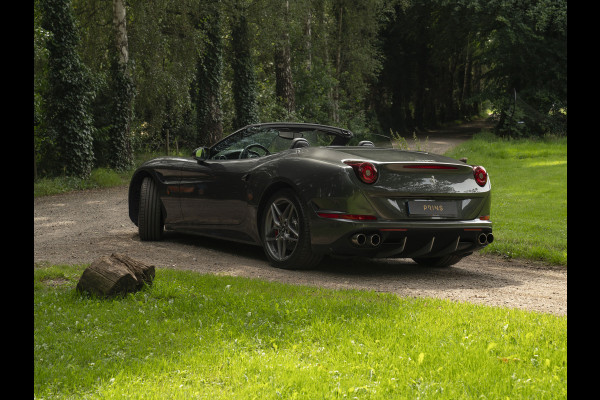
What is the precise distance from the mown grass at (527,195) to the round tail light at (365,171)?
10.9 ft

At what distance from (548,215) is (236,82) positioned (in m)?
17.9

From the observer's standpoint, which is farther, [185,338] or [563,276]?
[563,276]

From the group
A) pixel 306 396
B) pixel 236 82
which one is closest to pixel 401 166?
pixel 306 396

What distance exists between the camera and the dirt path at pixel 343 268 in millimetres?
6273

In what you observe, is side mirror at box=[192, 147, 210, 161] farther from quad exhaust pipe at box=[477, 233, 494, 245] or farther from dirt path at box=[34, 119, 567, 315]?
quad exhaust pipe at box=[477, 233, 494, 245]

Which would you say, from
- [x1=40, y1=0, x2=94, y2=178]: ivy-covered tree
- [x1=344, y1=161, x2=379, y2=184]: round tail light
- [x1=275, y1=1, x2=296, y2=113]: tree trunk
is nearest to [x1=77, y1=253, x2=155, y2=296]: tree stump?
[x1=344, y1=161, x2=379, y2=184]: round tail light

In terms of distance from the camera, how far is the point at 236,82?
93.5 ft

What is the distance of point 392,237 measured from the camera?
21.6 ft

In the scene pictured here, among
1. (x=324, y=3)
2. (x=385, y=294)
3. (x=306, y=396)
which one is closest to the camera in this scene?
(x=306, y=396)

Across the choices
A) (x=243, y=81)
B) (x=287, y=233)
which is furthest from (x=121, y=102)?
(x=287, y=233)

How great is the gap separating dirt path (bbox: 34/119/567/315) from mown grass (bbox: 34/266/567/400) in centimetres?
83

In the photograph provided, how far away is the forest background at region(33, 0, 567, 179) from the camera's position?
20453 millimetres
